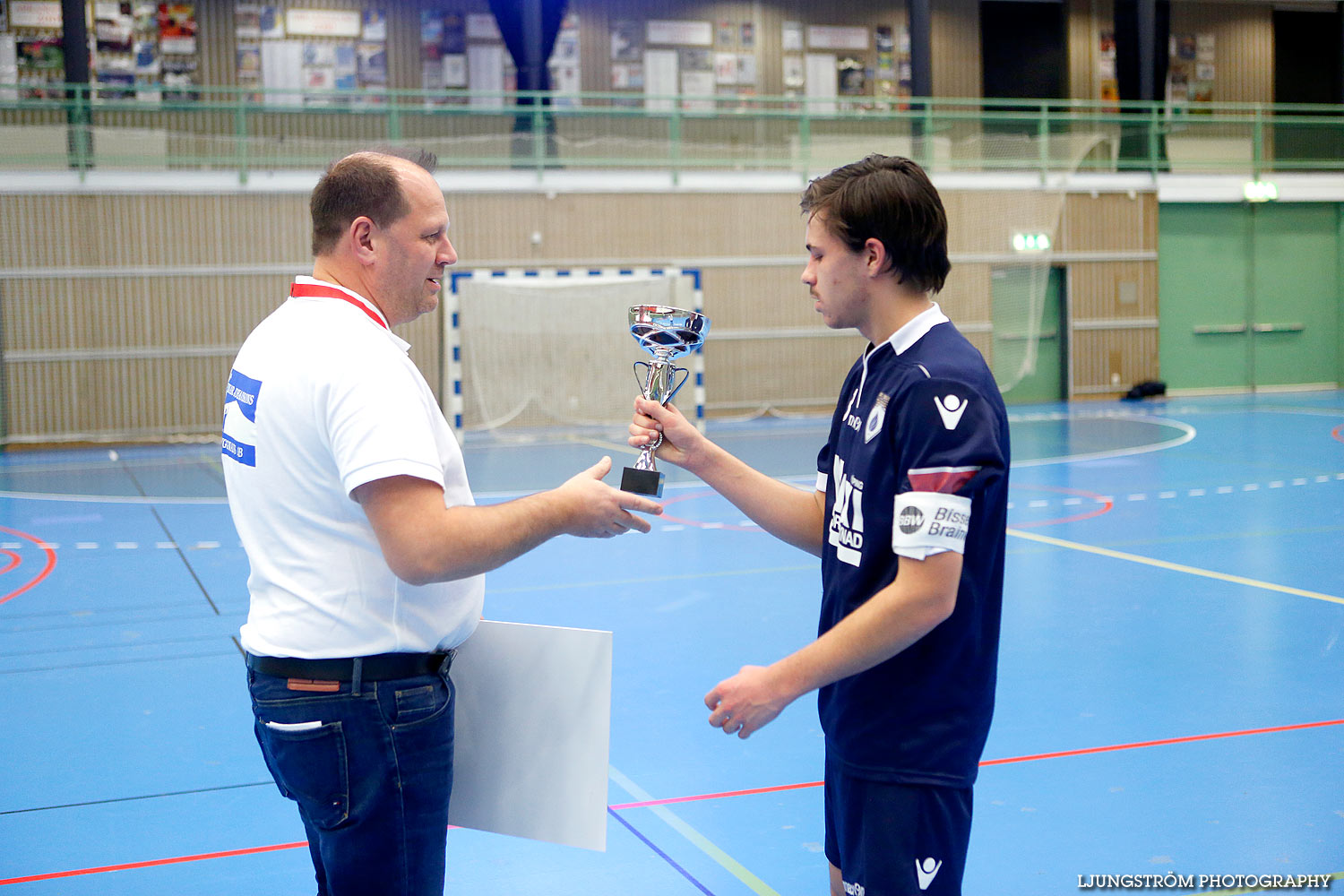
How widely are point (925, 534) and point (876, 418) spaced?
0.27 m

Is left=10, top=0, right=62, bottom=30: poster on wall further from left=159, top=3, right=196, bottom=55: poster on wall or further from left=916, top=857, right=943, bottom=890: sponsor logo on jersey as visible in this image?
left=916, top=857, right=943, bottom=890: sponsor logo on jersey

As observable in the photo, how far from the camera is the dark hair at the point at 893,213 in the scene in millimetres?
2111

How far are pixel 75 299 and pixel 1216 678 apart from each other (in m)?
17.7

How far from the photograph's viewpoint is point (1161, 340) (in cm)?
2383

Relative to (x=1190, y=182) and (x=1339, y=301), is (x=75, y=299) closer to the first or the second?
(x=1190, y=182)

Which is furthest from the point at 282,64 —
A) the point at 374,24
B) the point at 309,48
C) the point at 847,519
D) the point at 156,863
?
the point at 847,519

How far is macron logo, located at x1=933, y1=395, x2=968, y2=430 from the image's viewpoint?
6.59ft

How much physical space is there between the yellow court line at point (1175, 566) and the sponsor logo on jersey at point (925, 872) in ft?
18.8

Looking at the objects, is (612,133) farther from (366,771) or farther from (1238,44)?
(366,771)

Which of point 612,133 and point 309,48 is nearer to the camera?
point 612,133

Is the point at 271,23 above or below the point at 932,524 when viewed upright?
above

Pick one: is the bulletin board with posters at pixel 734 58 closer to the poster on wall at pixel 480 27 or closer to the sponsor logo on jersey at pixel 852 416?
the poster on wall at pixel 480 27

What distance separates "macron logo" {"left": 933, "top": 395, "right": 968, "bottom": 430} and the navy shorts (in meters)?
0.65

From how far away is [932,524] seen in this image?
1969 mm
